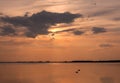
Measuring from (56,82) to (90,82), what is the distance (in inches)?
350

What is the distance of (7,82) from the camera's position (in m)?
81.2

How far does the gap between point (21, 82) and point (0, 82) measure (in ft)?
17.7

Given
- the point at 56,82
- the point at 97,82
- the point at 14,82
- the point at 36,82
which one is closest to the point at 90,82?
the point at 97,82

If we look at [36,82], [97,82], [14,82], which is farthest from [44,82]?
[97,82]

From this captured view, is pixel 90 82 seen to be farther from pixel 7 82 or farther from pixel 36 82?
pixel 7 82

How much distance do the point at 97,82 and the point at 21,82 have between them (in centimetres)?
1981

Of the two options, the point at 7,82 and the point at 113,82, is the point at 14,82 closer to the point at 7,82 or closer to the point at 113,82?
the point at 7,82

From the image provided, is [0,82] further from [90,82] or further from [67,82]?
[90,82]

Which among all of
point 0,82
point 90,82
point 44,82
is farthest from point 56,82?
point 0,82

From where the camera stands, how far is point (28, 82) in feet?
265

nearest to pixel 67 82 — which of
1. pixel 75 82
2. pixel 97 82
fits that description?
pixel 75 82

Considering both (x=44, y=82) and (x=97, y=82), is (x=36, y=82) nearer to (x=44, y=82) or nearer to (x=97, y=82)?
(x=44, y=82)

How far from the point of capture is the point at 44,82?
82.8 m

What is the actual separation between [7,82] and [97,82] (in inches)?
924
